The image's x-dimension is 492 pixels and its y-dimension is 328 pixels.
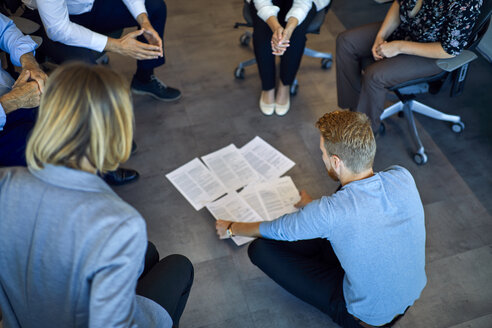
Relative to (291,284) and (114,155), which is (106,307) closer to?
(114,155)

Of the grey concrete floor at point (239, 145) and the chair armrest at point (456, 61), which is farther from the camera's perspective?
the chair armrest at point (456, 61)

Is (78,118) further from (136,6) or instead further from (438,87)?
(438,87)

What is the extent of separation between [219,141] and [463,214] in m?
1.47

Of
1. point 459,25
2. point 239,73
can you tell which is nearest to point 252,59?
point 239,73

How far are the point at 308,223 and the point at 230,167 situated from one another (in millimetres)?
1062

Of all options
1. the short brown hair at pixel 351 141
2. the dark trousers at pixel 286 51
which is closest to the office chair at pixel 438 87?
the dark trousers at pixel 286 51

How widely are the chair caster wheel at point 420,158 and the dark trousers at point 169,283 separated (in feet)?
5.23

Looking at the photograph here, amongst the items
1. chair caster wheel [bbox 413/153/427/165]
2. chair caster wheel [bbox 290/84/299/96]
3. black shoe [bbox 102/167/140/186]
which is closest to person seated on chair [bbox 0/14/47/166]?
black shoe [bbox 102/167/140/186]

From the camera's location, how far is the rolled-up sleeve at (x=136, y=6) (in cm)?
231

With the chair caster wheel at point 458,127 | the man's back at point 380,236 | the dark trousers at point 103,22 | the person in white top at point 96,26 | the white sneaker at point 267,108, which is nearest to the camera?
the man's back at point 380,236

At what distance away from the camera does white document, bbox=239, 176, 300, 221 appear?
221 cm

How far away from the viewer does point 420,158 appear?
7.99 ft

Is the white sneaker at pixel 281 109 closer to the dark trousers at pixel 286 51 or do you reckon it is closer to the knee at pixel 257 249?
the dark trousers at pixel 286 51

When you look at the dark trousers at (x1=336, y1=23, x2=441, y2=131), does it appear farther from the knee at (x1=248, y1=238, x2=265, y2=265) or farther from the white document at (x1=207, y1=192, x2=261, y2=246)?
the knee at (x1=248, y1=238, x2=265, y2=265)
